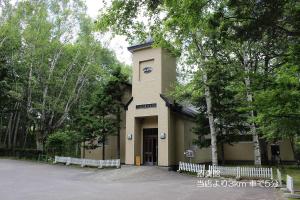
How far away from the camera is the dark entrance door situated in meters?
22.6

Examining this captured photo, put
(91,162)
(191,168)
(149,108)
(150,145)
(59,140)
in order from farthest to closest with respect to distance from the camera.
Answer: (59,140), (150,145), (91,162), (149,108), (191,168)

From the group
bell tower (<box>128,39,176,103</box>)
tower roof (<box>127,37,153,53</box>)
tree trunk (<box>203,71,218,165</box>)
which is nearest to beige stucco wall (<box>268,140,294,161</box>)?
tree trunk (<box>203,71,218,165</box>)

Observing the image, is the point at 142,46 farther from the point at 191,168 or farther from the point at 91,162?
the point at 191,168

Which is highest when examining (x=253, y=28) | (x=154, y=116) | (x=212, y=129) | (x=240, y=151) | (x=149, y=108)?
(x=253, y=28)

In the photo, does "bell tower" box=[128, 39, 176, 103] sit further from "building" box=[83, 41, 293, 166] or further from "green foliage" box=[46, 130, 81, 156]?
"green foliage" box=[46, 130, 81, 156]

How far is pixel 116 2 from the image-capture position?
9609 mm

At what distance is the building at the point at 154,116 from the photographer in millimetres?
21078

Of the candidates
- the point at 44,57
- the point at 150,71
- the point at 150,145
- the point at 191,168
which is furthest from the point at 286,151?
the point at 44,57

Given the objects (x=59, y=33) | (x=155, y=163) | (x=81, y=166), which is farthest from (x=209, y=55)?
(x=59, y=33)

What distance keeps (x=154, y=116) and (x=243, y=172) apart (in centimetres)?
841

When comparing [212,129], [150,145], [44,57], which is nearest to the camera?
[212,129]

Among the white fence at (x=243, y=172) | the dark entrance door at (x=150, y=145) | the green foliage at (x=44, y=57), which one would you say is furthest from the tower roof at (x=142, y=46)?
the white fence at (x=243, y=172)

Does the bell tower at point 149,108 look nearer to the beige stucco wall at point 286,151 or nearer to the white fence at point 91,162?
Answer: the white fence at point 91,162

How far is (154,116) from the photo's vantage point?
22547mm
